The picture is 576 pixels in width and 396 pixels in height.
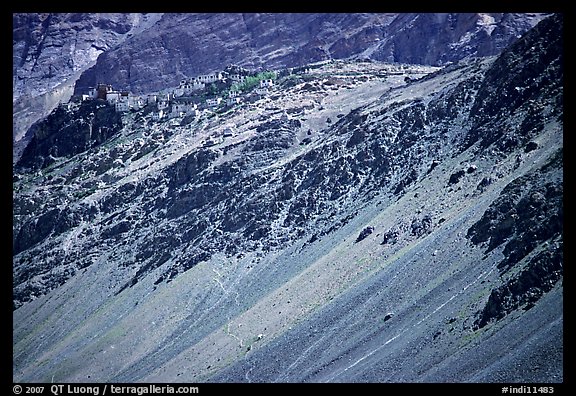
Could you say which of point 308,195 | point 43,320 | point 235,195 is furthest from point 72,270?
point 308,195

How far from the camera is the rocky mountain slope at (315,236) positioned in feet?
247

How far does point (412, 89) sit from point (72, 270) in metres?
52.4

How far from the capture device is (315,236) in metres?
113

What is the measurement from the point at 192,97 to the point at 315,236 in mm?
71213

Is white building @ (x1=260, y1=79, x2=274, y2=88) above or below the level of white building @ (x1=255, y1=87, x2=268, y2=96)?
above

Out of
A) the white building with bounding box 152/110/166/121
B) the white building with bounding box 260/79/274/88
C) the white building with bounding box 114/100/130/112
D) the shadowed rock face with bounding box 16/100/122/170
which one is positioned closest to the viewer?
the white building with bounding box 260/79/274/88

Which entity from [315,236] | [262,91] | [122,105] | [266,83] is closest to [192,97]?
[122,105]

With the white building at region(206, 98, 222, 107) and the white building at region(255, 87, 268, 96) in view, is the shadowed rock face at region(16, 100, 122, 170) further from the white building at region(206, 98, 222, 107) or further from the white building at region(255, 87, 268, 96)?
the white building at region(255, 87, 268, 96)

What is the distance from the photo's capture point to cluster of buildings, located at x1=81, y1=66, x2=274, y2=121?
561ft

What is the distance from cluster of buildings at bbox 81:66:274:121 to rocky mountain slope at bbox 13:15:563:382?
3.24 metres

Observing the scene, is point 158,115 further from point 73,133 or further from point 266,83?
point 266,83

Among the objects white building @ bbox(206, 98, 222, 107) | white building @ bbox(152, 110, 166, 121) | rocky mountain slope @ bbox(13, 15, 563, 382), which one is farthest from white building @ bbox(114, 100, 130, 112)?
white building @ bbox(206, 98, 222, 107)
